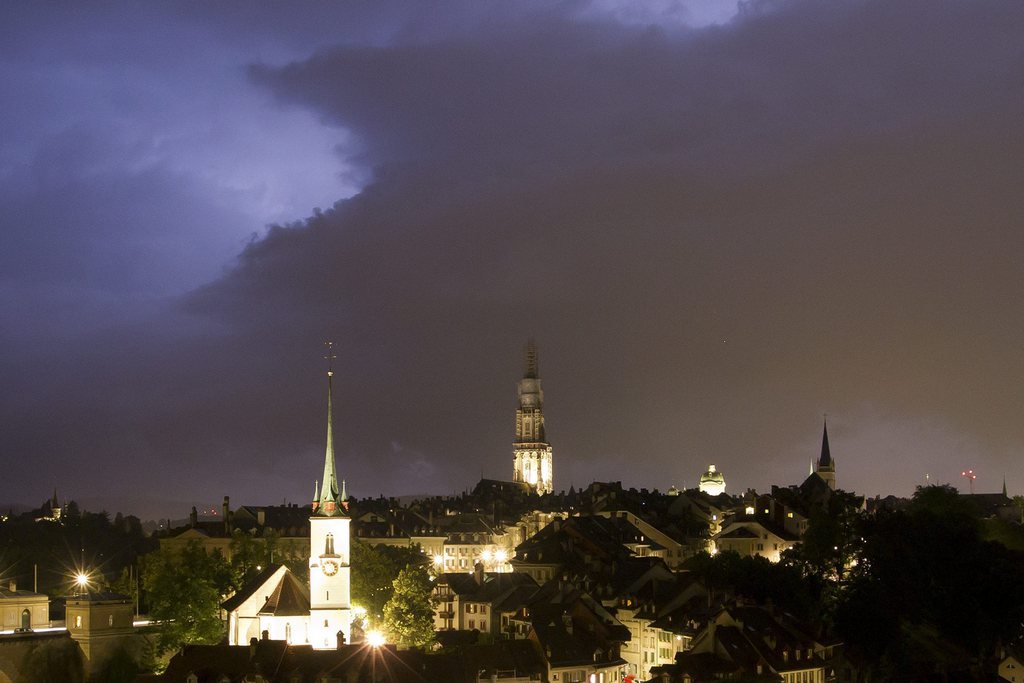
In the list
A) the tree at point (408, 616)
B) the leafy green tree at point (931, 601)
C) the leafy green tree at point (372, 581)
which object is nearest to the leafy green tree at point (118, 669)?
the tree at point (408, 616)

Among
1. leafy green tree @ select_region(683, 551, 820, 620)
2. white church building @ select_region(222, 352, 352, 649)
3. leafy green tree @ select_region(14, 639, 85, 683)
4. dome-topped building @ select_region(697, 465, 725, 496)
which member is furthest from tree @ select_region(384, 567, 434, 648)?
dome-topped building @ select_region(697, 465, 725, 496)

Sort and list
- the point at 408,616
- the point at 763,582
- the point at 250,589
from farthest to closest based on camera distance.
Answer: the point at 763,582
the point at 408,616
the point at 250,589

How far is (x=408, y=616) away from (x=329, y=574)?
223 inches

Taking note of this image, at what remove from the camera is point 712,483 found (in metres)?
188

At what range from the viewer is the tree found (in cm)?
8112

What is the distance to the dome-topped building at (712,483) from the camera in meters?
188

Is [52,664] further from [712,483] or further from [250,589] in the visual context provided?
[712,483]

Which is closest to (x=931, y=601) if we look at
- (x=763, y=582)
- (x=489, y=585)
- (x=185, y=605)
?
(x=763, y=582)

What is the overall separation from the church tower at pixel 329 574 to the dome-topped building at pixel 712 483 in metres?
110

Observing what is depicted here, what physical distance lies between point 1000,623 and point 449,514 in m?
110

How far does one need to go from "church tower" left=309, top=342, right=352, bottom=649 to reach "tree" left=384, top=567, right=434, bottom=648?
2724 millimetres

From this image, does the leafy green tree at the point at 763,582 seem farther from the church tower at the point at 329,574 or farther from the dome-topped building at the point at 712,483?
the dome-topped building at the point at 712,483

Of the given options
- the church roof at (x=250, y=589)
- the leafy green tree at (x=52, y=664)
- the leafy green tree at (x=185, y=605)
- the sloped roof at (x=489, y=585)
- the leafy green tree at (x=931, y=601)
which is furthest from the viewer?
the sloped roof at (x=489, y=585)

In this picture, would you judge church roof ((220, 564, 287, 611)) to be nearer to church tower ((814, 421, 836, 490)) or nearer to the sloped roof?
the sloped roof
